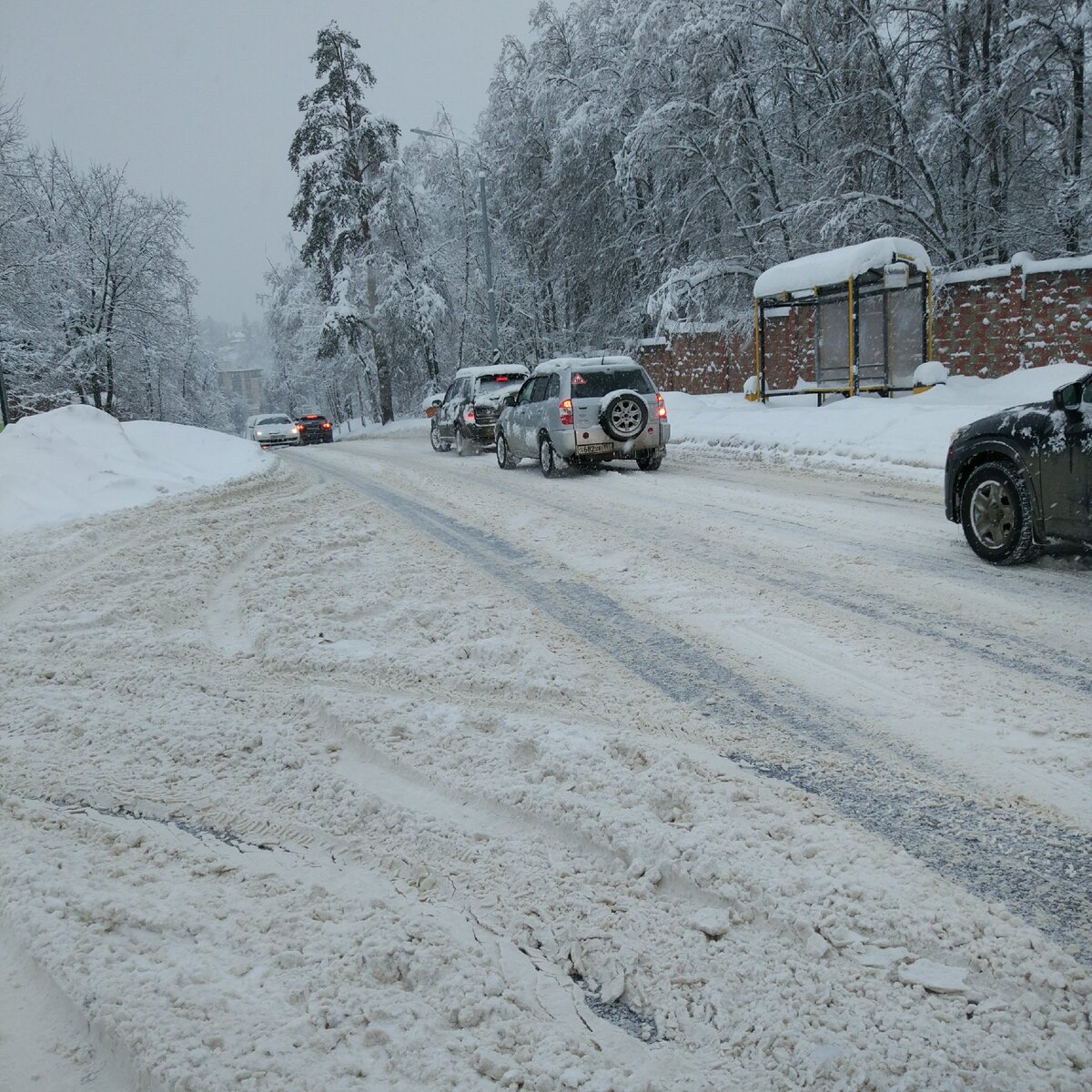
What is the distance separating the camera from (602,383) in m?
13.8

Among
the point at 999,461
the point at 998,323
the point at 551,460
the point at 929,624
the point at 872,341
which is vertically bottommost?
the point at 929,624

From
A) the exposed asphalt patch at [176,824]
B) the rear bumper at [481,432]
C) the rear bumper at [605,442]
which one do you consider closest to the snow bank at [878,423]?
the rear bumper at [605,442]

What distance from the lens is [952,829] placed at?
122 inches

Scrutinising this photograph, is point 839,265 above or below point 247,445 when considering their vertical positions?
above

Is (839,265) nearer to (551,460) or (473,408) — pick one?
(473,408)

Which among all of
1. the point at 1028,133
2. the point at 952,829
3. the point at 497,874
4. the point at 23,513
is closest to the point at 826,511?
the point at 952,829

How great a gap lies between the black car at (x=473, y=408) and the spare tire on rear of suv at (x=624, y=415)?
6.06m

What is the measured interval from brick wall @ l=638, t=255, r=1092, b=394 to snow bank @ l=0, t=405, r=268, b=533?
43.9 ft

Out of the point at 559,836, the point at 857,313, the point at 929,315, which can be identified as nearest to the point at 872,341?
the point at 857,313

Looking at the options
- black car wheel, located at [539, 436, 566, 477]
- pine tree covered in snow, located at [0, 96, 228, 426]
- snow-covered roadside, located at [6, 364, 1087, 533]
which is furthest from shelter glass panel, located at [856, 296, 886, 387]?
pine tree covered in snow, located at [0, 96, 228, 426]

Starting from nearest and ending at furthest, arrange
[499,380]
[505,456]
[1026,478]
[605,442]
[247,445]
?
[1026,478] → [605,442] → [505,456] → [247,445] → [499,380]

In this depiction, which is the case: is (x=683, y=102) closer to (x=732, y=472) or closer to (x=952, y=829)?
(x=732, y=472)

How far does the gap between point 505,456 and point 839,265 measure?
28.4 feet

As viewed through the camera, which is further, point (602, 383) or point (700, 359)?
point (700, 359)
